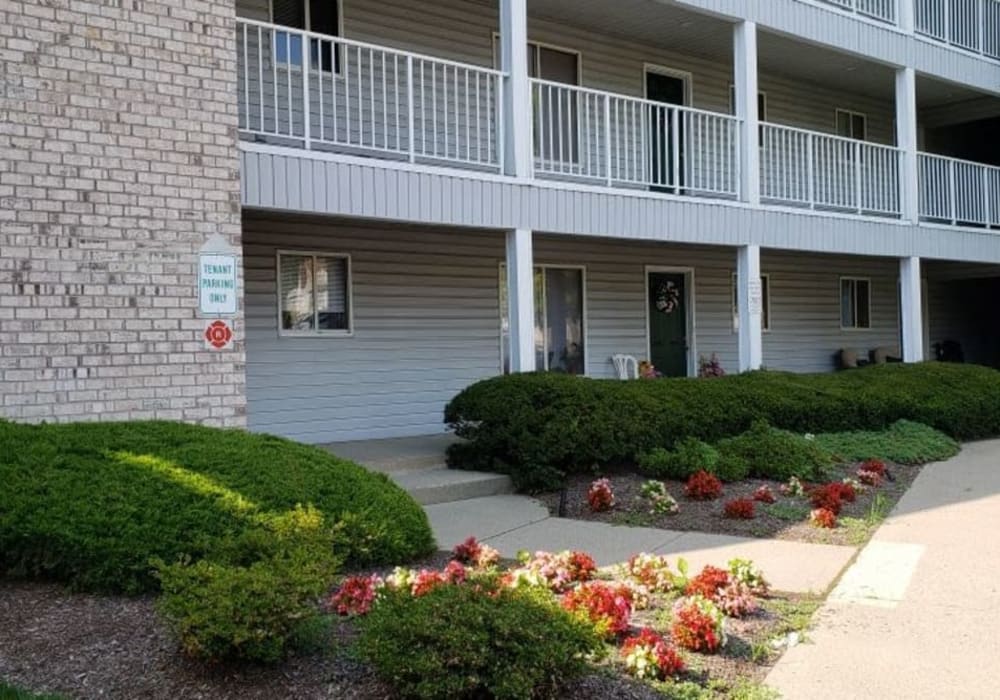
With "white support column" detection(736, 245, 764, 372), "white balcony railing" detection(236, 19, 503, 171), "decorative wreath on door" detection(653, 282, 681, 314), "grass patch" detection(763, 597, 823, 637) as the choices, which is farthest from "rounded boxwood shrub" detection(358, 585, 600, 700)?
"decorative wreath on door" detection(653, 282, 681, 314)

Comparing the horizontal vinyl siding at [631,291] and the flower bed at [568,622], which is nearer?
the flower bed at [568,622]

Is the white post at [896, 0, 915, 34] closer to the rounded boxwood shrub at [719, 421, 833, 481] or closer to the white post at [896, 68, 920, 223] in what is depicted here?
the white post at [896, 68, 920, 223]

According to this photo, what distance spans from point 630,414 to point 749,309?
15.1 ft

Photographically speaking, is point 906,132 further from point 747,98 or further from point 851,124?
point 747,98

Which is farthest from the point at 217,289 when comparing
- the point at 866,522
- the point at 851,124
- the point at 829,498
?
the point at 851,124

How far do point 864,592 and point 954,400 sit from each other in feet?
28.5

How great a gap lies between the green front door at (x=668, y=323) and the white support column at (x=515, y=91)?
512cm

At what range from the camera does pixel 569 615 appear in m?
4.20

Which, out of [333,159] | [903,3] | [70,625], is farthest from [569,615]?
[903,3]

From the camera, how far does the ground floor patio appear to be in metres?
11.2

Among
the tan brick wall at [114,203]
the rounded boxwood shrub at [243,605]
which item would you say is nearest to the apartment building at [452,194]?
the tan brick wall at [114,203]

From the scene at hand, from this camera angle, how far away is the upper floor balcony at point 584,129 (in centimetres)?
1038

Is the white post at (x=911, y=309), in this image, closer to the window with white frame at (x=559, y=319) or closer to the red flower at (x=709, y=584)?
the window with white frame at (x=559, y=319)

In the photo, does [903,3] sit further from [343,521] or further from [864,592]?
[343,521]
